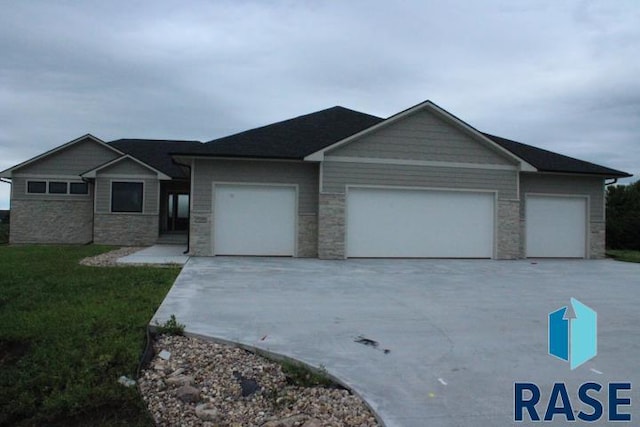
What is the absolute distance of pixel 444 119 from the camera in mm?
15227

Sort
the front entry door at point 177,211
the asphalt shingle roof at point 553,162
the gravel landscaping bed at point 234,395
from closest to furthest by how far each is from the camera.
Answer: the gravel landscaping bed at point 234,395
the asphalt shingle roof at point 553,162
the front entry door at point 177,211

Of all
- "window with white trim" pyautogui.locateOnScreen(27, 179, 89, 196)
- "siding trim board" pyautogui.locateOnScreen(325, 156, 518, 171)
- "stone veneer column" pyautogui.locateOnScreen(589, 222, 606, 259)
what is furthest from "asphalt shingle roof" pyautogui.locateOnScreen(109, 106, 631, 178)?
"window with white trim" pyautogui.locateOnScreen(27, 179, 89, 196)

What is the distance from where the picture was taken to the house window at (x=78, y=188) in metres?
21.2

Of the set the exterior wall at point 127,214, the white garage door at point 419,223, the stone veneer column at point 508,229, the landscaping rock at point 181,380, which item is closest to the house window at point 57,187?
the exterior wall at point 127,214

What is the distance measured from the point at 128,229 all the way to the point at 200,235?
6.91m

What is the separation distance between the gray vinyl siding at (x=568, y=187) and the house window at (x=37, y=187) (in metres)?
19.0

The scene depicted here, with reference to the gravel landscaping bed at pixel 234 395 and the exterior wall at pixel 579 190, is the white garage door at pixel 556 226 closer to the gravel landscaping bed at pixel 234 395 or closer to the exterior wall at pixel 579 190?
the exterior wall at pixel 579 190

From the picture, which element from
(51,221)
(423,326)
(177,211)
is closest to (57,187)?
(51,221)

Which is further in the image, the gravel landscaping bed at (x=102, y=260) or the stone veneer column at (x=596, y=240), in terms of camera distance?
the stone veneer column at (x=596, y=240)

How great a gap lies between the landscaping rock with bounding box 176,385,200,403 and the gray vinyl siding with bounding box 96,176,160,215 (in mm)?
17111

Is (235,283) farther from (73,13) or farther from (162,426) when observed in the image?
(73,13)

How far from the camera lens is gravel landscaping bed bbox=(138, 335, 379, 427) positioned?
362 centimetres

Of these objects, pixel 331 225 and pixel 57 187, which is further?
pixel 57 187

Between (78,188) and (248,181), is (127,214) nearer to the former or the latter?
(78,188)
